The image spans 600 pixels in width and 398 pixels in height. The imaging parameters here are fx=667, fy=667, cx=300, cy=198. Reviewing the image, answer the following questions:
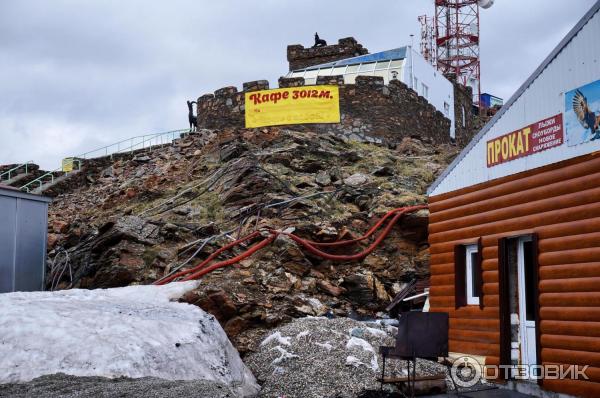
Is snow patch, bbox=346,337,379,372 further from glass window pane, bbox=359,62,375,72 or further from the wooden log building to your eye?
glass window pane, bbox=359,62,375,72

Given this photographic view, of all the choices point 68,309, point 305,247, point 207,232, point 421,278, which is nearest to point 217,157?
point 207,232

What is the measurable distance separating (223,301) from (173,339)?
2.80m

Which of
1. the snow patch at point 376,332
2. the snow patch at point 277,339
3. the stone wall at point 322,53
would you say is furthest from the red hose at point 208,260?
the stone wall at point 322,53

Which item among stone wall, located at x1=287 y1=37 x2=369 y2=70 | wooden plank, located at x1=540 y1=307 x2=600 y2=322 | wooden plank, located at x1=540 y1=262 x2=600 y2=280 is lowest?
wooden plank, located at x1=540 y1=307 x2=600 y2=322

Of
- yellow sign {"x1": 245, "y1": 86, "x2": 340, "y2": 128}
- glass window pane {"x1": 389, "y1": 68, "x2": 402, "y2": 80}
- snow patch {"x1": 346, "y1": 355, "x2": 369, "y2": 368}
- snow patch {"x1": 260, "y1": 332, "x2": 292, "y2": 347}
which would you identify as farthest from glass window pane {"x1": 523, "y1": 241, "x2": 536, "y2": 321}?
glass window pane {"x1": 389, "y1": 68, "x2": 402, "y2": 80}

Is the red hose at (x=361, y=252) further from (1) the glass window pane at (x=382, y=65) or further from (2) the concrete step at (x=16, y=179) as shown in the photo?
(2) the concrete step at (x=16, y=179)

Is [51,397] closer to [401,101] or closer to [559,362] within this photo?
[559,362]

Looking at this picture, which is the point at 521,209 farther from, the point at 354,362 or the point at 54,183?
the point at 54,183

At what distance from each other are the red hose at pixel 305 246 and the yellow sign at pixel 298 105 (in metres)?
7.74

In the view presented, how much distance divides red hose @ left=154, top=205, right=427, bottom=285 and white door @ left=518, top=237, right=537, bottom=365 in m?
5.27

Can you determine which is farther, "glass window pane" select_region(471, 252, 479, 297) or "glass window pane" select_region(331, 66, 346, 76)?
"glass window pane" select_region(331, 66, 346, 76)

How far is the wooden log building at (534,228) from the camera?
827 cm

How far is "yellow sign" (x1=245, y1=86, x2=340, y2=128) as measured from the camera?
22688 mm

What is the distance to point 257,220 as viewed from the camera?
51.3 feet
